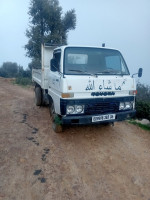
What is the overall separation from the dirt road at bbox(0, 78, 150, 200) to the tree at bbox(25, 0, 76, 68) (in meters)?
12.7

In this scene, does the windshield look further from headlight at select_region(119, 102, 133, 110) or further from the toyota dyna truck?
headlight at select_region(119, 102, 133, 110)

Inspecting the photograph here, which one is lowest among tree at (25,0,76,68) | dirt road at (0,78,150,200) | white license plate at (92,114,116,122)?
dirt road at (0,78,150,200)

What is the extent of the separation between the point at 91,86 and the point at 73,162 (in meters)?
1.74

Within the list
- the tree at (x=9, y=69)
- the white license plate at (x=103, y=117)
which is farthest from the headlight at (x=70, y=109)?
the tree at (x=9, y=69)

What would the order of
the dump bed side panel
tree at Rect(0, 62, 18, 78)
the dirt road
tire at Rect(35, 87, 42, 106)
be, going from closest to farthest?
the dirt road, the dump bed side panel, tire at Rect(35, 87, 42, 106), tree at Rect(0, 62, 18, 78)

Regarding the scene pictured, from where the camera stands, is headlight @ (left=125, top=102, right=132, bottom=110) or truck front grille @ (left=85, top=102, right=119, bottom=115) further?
headlight @ (left=125, top=102, right=132, bottom=110)

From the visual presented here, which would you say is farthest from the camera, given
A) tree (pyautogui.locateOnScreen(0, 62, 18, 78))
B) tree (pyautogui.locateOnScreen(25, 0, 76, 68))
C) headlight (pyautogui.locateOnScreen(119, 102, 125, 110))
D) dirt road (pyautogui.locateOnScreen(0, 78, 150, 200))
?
tree (pyautogui.locateOnScreen(0, 62, 18, 78))

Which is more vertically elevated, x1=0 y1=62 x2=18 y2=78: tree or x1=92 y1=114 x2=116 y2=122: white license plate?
x1=0 y1=62 x2=18 y2=78: tree

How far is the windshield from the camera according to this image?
Answer: 465 centimetres

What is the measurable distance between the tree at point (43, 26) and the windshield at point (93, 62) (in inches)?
504

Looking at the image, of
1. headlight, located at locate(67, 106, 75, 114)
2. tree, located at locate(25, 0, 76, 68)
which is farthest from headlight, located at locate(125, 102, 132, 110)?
tree, located at locate(25, 0, 76, 68)

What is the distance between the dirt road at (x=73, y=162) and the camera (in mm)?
3168

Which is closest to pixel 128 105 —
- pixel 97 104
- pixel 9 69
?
pixel 97 104

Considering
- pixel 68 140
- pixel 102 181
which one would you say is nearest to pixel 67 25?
pixel 68 140
